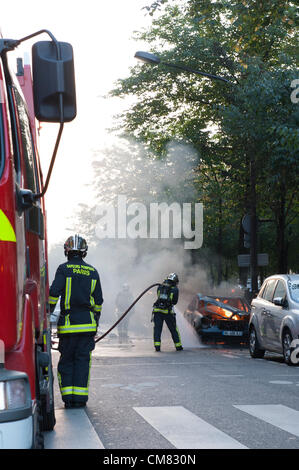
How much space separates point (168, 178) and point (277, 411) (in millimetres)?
25792

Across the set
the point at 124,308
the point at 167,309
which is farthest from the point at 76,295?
the point at 124,308

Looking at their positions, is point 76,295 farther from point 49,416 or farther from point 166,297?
point 166,297

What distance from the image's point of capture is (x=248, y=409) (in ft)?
28.1

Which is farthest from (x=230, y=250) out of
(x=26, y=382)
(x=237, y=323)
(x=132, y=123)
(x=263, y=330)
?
(x=26, y=382)

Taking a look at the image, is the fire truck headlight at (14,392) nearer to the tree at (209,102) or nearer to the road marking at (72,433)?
the road marking at (72,433)

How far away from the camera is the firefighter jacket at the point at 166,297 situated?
1892 cm

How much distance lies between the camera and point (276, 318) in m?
15.1

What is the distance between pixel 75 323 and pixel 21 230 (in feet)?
14.1

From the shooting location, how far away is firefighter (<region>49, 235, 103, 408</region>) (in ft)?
28.5

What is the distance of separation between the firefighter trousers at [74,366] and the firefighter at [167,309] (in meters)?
10.2

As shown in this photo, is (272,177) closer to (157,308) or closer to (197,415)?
(157,308)

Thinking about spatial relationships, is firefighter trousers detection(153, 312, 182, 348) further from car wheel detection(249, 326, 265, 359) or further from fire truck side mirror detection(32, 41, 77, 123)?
fire truck side mirror detection(32, 41, 77, 123)

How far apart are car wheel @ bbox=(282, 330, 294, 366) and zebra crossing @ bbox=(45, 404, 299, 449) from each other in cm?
542

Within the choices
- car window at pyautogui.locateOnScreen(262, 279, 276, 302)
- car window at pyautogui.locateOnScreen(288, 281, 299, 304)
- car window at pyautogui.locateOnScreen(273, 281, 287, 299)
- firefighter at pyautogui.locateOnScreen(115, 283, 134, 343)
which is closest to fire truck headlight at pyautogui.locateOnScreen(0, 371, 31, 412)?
car window at pyautogui.locateOnScreen(288, 281, 299, 304)
